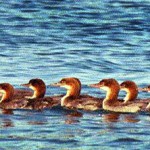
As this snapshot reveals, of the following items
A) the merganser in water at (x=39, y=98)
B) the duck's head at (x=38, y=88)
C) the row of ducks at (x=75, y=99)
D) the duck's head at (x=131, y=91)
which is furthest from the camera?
the duck's head at (x=38, y=88)

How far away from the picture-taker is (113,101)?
19297 mm

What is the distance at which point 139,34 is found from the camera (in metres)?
29.7

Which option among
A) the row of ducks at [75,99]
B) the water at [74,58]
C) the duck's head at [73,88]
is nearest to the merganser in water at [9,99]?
the row of ducks at [75,99]

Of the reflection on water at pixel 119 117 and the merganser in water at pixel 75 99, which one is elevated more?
the merganser in water at pixel 75 99

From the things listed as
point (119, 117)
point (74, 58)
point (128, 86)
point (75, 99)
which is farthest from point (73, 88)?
point (74, 58)

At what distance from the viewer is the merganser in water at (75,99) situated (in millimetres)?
19078

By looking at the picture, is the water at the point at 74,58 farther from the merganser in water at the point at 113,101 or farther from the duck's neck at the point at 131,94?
the duck's neck at the point at 131,94

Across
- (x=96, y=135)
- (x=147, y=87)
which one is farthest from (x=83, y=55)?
(x=96, y=135)

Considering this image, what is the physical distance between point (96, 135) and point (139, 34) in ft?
43.6

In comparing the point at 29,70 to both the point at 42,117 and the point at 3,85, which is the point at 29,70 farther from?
the point at 42,117

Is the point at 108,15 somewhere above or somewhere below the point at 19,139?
above

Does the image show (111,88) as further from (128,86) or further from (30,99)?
(30,99)

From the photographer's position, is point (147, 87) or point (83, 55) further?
point (83, 55)

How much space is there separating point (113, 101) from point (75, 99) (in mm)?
712
